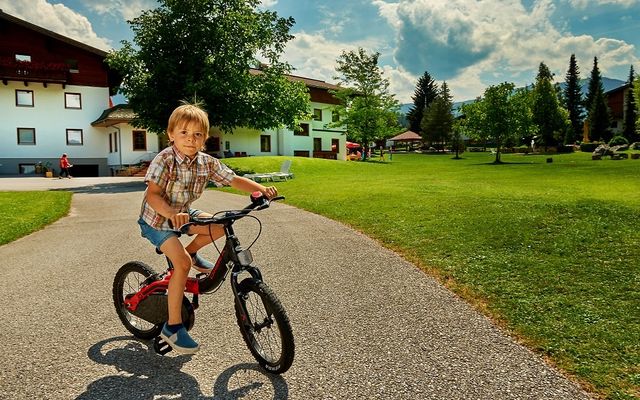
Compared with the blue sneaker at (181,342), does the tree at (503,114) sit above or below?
→ above

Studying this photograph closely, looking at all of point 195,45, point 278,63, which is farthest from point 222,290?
point 278,63

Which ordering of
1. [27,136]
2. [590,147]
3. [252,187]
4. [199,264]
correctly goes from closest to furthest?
[252,187]
[199,264]
[27,136]
[590,147]

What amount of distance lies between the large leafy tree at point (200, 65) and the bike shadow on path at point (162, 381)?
2298cm

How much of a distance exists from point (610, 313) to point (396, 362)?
2.74 metres

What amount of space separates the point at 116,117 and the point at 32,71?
9.22 metres

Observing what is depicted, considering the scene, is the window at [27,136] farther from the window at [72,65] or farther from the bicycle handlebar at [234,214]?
the bicycle handlebar at [234,214]

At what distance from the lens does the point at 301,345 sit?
13.8 ft

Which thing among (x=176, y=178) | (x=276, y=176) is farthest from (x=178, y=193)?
(x=276, y=176)

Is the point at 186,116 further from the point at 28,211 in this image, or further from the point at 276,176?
the point at 276,176

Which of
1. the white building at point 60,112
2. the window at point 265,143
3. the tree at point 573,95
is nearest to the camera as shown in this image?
the white building at point 60,112

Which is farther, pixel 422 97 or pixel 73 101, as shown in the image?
pixel 422 97

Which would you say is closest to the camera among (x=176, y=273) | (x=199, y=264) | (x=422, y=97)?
(x=176, y=273)

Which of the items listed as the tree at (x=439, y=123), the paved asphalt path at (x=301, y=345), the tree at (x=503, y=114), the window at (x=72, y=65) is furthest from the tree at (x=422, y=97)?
the paved asphalt path at (x=301, y=345)

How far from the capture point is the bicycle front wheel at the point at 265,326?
3.44 meters
